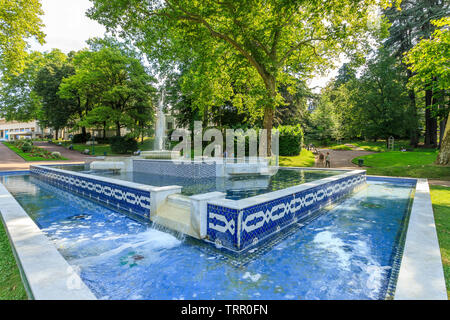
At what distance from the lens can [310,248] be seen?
395 cm

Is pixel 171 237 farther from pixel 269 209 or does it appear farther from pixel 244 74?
pixel 244 74

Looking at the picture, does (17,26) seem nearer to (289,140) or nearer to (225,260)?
(225,260)

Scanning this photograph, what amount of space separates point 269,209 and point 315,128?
140 ft

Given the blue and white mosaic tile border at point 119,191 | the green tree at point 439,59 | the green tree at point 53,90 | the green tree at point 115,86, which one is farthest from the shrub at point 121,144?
the green tree at point 439,59

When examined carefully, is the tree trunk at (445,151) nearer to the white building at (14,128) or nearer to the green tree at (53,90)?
the green tree at (53,90)

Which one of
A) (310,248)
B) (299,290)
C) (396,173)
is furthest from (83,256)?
(396,173)

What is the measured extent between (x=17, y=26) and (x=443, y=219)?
2358 cm

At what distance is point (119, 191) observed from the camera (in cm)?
646

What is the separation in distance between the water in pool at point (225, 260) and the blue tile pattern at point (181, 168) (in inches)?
262

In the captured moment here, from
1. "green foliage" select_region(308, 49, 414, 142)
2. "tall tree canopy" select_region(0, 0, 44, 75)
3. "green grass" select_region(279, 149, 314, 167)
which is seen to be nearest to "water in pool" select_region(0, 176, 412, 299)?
"green grass" select_region(279, 149, 314, 167)

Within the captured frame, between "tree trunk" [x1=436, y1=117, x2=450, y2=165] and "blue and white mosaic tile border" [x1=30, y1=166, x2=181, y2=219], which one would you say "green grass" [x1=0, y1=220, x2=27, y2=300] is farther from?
"tree trunk" [x1=436, y1=117, x2=450, y2=165]

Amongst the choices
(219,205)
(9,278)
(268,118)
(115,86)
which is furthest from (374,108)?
(9,278)

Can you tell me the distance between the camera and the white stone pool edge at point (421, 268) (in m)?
2.25

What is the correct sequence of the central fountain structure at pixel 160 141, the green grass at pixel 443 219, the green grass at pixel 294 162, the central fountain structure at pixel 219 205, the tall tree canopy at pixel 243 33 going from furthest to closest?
the green grass at pixel 294 162, the central fountain structure at pixel 160 141, the tall tree canopy at pixel 243 33, the central fountain structure at pixel 219 205, the green grass at pixel 443 219
